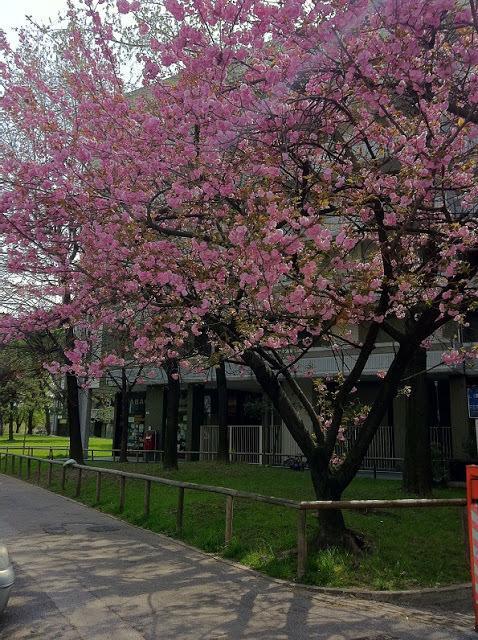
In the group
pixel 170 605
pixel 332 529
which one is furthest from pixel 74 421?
pixel 170 605

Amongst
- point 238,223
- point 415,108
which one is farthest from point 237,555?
point 415,108

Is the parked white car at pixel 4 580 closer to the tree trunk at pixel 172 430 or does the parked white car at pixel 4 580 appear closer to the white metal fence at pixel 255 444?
the tree trunk at pixel 172 430

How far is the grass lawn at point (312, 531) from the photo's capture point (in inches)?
284

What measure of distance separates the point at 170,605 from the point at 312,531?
3720 millimetres

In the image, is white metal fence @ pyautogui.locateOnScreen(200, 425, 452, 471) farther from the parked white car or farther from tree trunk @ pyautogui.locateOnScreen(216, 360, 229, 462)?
the parked white car

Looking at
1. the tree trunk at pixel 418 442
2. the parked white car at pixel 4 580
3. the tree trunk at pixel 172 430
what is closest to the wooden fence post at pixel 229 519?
the parked white car at pixel 4 580

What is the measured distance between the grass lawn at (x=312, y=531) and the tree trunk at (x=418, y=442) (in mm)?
458

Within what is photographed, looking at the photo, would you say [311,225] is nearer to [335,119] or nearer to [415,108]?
[335,119]

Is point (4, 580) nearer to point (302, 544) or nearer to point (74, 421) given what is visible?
point (302, 544)

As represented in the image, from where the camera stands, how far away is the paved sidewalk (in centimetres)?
528

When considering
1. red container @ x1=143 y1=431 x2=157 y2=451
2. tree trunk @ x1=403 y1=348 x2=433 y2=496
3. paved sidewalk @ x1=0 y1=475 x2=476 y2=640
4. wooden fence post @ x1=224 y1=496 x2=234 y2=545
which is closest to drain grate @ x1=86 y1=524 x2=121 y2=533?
paved sidewalk @ x1=0 y1=475 x2=476 y2=640

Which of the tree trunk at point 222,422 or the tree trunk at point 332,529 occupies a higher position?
the tree trunk at point 222,422

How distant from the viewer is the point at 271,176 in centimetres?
760

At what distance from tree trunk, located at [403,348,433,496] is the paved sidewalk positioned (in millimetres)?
6848
